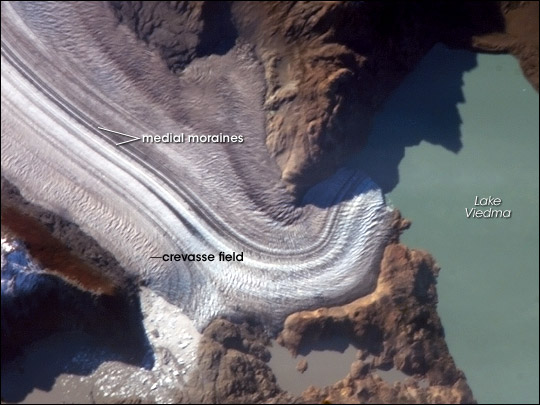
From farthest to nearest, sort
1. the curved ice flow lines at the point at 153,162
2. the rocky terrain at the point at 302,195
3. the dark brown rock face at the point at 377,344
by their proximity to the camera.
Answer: the dark brown rock face at the point at 377,344 < the curved ice flow lines at the point at 153,162 < the rocky terrain at the point at 302,195

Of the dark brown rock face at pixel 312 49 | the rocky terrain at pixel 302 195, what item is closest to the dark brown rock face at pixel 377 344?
the rocky terrain at pixel 302 195

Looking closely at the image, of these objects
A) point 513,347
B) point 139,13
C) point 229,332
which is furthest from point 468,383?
point 139,13

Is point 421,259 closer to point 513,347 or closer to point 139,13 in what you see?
Answer: point 513,347

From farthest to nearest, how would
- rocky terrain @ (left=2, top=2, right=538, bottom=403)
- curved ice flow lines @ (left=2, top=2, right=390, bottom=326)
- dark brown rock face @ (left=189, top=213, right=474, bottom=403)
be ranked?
dark brown rock face @ (left=189, top=213, right=474, bottom=403), curved ice flow lines @ (left=2, top=2, right=390, bottom=326), rocky terrain @ (left=2, top=2, right=538, bottom=403)

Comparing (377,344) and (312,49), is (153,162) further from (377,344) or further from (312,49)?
(377,344)

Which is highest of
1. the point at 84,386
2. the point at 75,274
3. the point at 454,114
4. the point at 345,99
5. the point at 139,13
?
the point at 139,13

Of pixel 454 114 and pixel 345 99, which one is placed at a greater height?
pixel 345 99

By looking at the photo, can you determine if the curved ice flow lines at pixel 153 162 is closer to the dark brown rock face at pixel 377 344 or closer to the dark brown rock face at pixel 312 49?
the dark brown rock face at pixel 312 49

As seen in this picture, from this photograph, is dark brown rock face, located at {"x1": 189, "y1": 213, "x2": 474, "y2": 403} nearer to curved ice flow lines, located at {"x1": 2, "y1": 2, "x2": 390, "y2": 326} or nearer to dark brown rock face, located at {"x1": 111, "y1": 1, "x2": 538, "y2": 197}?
curved ice flow lines, located at {"x1": 2, "y1": 2, "x2": 390, "y2": 326}

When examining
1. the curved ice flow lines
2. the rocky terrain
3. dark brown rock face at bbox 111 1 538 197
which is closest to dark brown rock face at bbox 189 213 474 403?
the rocky terrain
